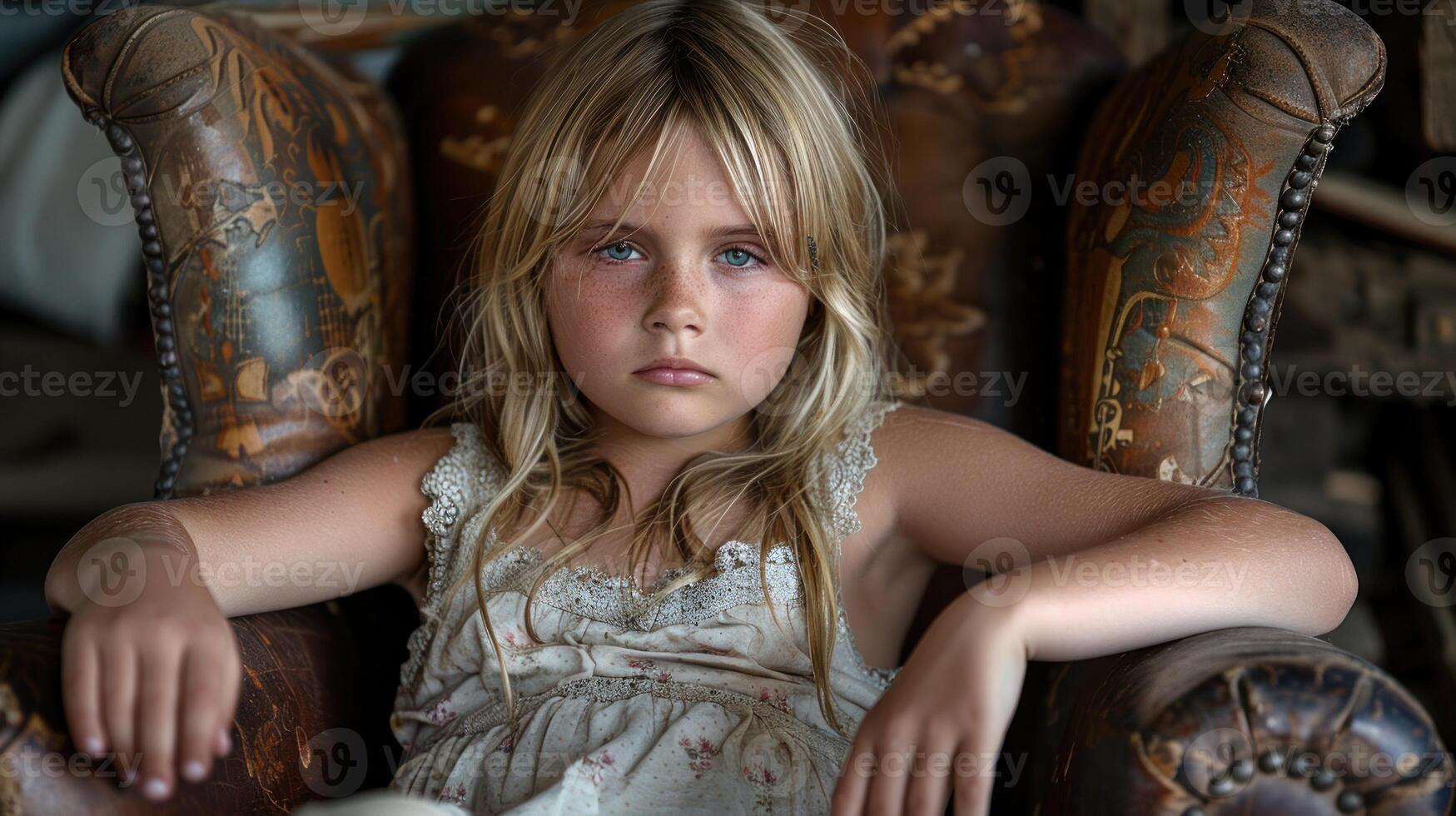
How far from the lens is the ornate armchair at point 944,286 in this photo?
0.71 meters

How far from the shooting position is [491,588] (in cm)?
106

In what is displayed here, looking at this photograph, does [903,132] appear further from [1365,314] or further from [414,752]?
[1365,314]

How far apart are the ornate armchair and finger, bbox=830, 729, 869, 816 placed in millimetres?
138

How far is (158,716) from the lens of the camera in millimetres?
732

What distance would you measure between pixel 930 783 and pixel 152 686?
0.48 meters

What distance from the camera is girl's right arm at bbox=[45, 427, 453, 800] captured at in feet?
2.43

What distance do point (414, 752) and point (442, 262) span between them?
0.53 meters

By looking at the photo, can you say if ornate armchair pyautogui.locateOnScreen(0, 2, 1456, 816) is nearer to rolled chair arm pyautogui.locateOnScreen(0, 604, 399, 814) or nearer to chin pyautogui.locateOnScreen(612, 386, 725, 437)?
rolled chair arm pyautogui.locateOnScreen(0, 604, 399, 814)
